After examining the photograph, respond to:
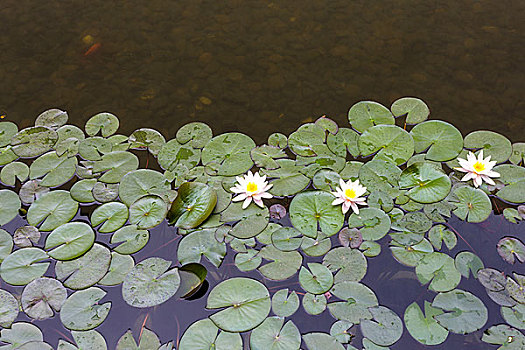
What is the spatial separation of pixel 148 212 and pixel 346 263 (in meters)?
0.84

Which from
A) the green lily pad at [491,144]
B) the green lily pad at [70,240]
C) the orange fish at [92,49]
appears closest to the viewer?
the green lily pad at [70,240]

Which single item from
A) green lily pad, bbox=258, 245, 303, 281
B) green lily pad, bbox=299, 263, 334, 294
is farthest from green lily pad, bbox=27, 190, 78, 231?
green lily pad, bbox=299, 263, 334, 294

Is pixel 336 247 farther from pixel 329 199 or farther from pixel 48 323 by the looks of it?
pixel 48 323

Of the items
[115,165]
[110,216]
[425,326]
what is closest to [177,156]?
[115,165]

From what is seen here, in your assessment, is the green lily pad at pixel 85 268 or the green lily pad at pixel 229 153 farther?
the green lily pad at pixel 229 153

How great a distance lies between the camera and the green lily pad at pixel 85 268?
171 cm

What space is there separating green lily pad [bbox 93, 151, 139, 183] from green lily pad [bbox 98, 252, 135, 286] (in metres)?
0.38

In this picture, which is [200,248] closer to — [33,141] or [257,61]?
[33,141]

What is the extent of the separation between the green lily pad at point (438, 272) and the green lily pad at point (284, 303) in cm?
48

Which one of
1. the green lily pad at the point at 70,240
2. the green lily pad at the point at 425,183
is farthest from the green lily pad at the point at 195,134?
the green lily pad at the point at 425,183

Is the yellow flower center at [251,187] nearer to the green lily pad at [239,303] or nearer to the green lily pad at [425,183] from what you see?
the green lily pad at [239,303]

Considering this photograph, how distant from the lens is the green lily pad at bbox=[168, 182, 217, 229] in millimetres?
1853

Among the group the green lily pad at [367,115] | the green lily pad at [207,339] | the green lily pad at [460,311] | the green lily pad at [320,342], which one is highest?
the green lily pad at [367,115]

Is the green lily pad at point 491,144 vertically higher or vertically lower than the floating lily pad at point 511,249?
higher
